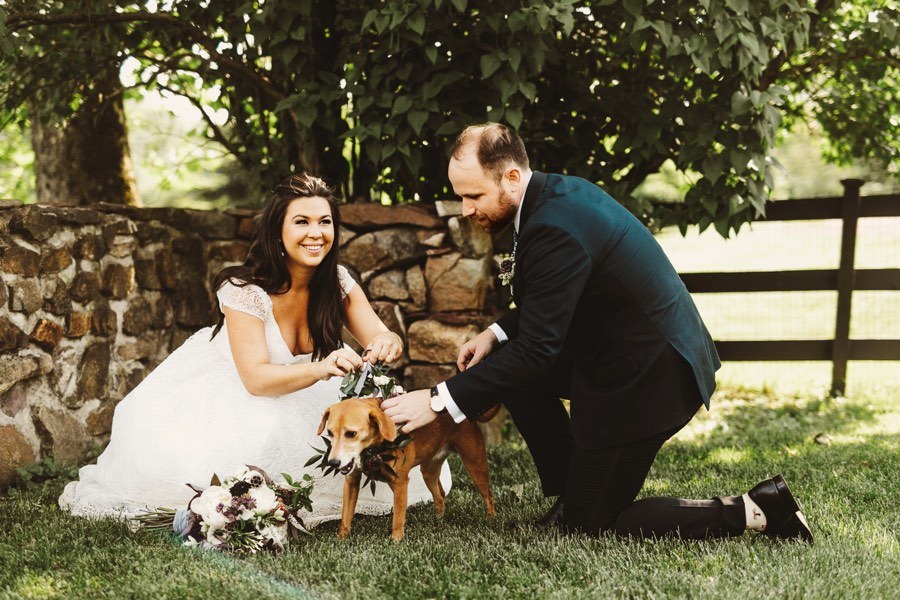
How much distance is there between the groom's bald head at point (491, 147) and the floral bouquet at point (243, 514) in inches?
55.9

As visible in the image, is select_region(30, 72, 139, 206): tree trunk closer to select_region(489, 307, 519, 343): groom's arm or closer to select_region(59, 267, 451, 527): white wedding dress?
select_region(59, 267, 451, 527): white wedding dress

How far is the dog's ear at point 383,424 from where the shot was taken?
9.93ft

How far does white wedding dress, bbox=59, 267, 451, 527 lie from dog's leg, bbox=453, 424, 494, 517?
1.59 ft

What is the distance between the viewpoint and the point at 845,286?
699 cm

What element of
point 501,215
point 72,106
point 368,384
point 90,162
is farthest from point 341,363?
point 90,162

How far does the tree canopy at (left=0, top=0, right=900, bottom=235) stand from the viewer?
4.51m

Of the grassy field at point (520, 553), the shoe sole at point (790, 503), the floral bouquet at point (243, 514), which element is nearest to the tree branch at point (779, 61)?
the grassy field at point (520, 553)

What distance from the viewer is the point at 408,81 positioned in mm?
4910

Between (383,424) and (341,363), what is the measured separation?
0.39 meters

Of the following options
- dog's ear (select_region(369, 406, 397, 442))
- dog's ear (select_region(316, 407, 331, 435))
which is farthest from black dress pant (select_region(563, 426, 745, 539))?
dog's ear (select_region(316, 407, 331, 435))

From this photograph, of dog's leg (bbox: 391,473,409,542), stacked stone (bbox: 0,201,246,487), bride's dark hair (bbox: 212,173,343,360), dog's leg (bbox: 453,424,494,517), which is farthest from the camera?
stacked stone (bbox: 0,201,246,487)

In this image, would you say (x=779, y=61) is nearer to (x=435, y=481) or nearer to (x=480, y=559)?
(x=435, y=481)

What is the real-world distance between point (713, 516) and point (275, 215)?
2259 mm

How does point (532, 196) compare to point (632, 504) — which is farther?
point (632, 504)
